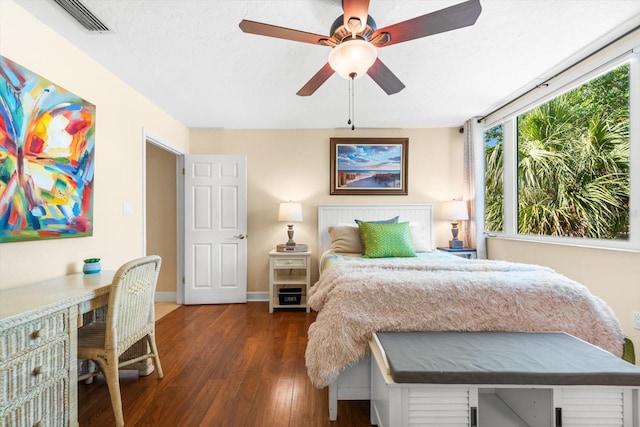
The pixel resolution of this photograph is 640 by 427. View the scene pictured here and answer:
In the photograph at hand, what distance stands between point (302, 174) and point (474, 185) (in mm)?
2256

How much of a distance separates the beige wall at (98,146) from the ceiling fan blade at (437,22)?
208 cm

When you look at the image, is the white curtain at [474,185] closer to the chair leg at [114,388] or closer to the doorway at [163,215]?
the chair leg at [114,388]

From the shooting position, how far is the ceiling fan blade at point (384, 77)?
1844mm

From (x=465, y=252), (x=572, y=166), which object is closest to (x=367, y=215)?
(x=465, y=252)

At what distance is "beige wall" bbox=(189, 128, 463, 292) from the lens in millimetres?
4082

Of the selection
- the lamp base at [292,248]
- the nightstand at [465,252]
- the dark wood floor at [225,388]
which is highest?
the lamp base at [292,248]

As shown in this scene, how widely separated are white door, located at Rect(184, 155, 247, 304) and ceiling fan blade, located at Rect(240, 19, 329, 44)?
8.15 ft

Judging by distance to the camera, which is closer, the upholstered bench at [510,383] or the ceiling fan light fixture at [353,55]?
the upholstered bench at [510,383]

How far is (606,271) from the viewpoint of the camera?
228 centimetres

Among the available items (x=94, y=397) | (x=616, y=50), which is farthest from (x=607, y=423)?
(x=94, y=397)

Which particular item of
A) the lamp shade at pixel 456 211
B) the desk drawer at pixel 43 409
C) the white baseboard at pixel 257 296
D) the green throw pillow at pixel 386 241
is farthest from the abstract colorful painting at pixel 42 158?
the lamp shade at pixel 456 211

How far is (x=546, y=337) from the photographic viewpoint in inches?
62.2

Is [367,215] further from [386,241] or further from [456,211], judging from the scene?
[456,211]

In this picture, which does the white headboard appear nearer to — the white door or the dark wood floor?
the white door
